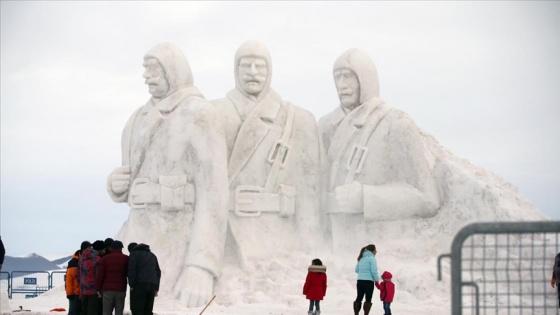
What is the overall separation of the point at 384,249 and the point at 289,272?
165 centimetres

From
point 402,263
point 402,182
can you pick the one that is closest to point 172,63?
point 402,182

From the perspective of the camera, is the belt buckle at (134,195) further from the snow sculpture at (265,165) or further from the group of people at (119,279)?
the group of people at (119,279)

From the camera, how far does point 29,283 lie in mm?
21594

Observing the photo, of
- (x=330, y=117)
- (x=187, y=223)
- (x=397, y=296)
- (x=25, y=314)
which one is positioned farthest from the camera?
(x=330, y=117)

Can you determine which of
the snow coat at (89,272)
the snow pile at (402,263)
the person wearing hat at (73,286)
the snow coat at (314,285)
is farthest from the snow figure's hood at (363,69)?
the snow coat at (89,272)

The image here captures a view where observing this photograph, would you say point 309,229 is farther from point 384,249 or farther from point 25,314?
point 25,314

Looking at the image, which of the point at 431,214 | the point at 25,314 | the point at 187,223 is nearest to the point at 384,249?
the point at 431,214

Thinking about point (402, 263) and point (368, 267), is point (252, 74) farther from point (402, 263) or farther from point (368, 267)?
point (368, 267)

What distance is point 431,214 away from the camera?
50.9ft

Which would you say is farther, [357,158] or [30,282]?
[30,282]

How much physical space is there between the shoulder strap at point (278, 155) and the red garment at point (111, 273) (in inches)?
217

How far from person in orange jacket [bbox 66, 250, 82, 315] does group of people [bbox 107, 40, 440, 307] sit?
3.14 m

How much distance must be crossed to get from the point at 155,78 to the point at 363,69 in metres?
3.67

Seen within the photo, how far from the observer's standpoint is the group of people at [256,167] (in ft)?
49.6
